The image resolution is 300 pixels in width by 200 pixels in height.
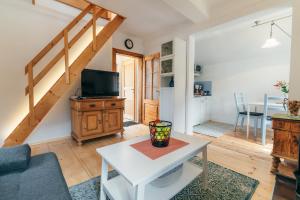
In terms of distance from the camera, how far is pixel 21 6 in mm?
2469

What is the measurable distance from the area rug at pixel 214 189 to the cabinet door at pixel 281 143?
48 cm

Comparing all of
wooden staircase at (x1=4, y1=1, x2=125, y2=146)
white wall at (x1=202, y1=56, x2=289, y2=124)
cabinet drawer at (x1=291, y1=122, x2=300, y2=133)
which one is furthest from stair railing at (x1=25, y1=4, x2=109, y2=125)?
white wall at (x1=202, y1=56, x2=289, y2=124)

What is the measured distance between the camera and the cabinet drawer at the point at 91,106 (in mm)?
2602

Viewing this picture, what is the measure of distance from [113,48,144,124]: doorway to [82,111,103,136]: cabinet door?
1610mm

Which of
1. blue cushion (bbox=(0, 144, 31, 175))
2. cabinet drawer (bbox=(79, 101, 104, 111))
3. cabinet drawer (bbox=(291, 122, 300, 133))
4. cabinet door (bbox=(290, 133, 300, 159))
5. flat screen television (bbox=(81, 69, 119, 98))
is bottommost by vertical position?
cabinet door (bbox=(290, 133, 300, 159))

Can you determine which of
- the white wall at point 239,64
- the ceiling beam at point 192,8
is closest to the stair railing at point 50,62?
the ceiling beam at point 192,8

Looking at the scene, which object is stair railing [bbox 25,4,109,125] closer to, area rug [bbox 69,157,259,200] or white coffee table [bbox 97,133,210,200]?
area rug [bbox 69,157,259,200]

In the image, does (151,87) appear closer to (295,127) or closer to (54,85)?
(54,85)

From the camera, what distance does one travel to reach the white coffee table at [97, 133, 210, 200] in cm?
89

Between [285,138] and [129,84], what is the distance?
398 centimetres

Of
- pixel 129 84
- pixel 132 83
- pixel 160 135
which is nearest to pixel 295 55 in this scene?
pixel 160 135

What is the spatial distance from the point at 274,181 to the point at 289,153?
370 millimetres

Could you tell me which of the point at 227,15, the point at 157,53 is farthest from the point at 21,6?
the point at 227,15

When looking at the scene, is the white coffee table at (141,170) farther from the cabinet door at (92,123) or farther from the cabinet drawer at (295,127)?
the cabinet door at (92,123)
